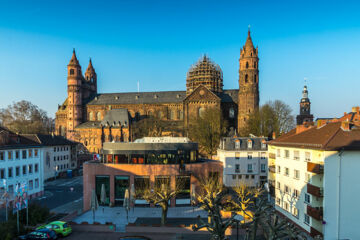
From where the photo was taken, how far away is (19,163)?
35000 millimetres

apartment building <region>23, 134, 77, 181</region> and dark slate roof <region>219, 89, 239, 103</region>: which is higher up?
dark slate roof <region>219, 89, 239, 103</region>

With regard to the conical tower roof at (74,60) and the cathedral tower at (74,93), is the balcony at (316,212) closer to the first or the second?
the cathedral tower at (74,93)

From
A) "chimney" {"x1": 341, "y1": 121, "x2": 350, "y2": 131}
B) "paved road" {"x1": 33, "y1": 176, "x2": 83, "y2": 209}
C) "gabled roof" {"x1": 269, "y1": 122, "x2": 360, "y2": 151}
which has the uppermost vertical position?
"chimney" {"x1": 341, "y1": 121, "x2": 350, "y2": 131}

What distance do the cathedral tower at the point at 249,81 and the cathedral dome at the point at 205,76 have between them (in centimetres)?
1350

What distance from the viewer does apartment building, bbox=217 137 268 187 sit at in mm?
43844

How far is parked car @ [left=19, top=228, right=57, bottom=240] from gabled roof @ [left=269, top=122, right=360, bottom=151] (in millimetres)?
22059

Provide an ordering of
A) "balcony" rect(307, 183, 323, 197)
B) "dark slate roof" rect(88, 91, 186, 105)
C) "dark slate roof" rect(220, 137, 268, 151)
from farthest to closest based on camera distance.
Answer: "dark slate roof" rect(88, 91, 186, 105) → "dark slate roof" rect(220, 137, 268, 151) → "balcony" rect(307, 183, 323, 197)

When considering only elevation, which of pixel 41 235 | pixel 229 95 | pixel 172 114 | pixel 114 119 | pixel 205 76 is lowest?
pixel 41 235

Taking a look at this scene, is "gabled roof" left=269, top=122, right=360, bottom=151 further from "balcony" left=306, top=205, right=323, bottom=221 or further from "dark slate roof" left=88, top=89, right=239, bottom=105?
"dark slate roof" left=88, top=89, right=239, bottom=105

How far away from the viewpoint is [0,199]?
86.1ft

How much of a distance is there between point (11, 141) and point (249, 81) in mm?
59713

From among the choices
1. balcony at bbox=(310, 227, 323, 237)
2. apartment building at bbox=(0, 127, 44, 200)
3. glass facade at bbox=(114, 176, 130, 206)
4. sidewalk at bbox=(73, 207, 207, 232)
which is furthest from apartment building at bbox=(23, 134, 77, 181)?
balcony at bbox=(310, 227, 323, 237)

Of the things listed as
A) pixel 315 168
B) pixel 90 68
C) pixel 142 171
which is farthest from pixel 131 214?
pixel 90 68

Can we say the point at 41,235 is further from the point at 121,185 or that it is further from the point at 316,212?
the point at 316,212
